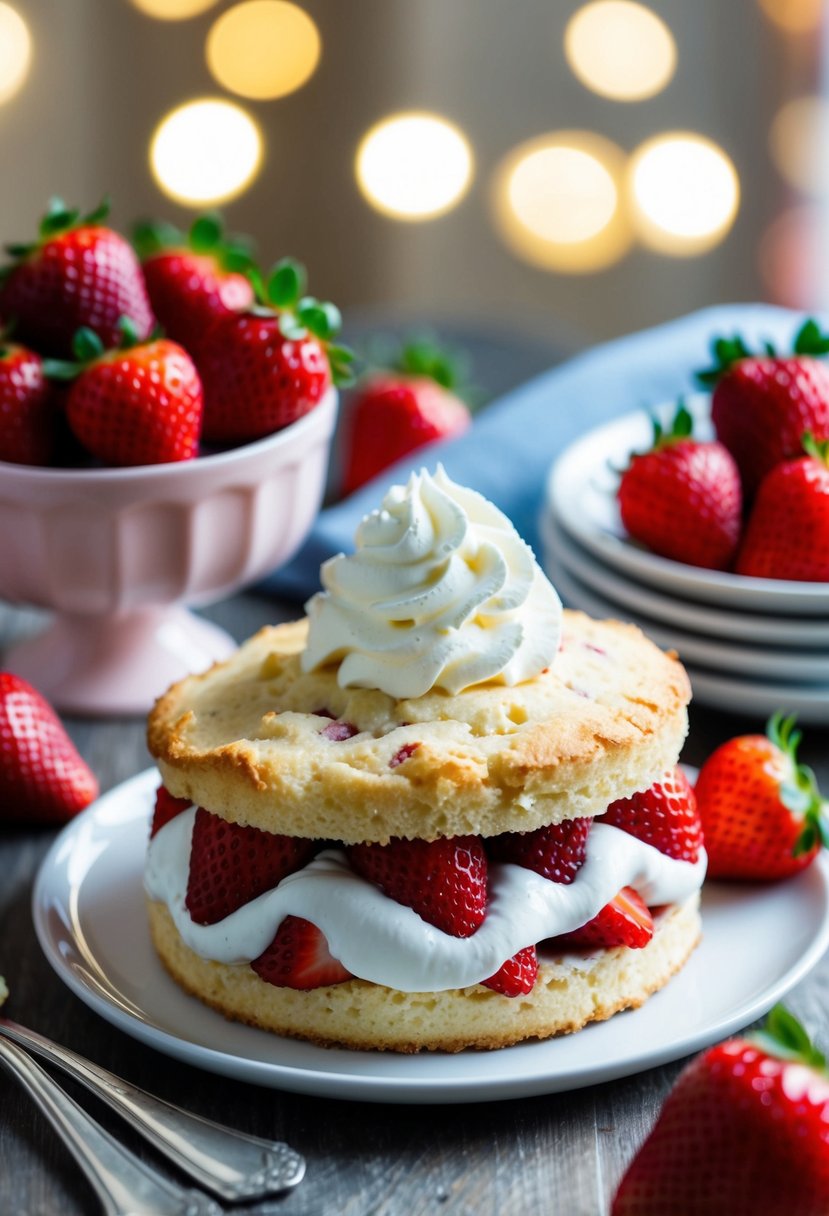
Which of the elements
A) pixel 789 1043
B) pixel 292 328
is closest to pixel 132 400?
pixel 292 328

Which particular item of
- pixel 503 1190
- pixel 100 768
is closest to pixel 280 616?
pixel 100 768

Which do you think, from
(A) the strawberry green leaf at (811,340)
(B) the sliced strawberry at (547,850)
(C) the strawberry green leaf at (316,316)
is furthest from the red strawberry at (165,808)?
(A) the strawberry green leaf at (811,340)

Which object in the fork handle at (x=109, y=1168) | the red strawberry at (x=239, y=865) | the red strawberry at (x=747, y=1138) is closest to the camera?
the red strawberry at (x=747, y=1138)

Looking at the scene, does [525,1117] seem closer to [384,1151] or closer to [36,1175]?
[384,1151]

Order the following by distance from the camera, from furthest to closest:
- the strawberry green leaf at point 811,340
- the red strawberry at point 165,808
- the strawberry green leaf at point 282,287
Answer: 1. the strawberry green leaf at point 811,340
2. the strawberry green leaf at point 282,287
3. the red strawberry at point 165,808

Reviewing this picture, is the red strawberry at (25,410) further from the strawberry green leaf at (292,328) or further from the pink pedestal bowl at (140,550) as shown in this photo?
the strawberry green leaf at (292,328)

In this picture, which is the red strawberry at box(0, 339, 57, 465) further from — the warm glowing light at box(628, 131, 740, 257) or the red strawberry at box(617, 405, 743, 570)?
the warm glowing light at box(628, 131, 740, 257)

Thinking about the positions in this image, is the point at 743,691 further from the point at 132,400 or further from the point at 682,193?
the point at 682,193
